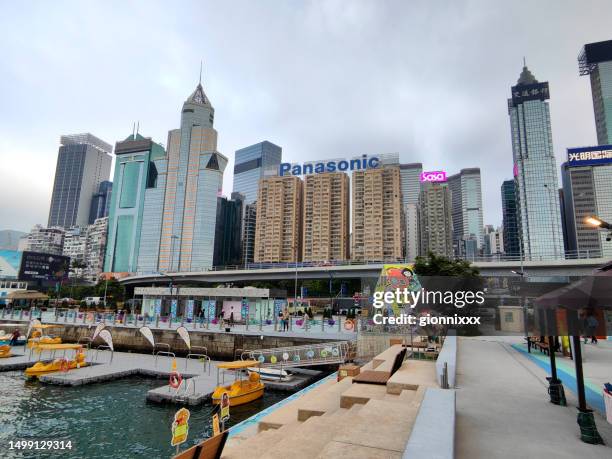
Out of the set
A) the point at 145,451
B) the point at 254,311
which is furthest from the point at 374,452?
the point at 254,311

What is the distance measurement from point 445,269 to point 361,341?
9.92m

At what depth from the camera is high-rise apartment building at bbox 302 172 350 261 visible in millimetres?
140000

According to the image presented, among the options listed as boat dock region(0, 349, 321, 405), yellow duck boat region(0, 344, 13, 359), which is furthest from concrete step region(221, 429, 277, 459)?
yellow duck boat region(0, 344, 13, 359)

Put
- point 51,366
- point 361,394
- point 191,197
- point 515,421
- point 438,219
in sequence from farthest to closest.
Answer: point 438,219 → point 191,197 → point 51,366 → point 361,394 → point 515,421

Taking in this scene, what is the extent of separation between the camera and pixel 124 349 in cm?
3394

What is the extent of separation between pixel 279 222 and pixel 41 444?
133m

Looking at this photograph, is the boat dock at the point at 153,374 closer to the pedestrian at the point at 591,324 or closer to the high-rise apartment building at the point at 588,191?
the pedestrian at the point at 591,324

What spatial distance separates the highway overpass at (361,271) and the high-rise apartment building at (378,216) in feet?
213

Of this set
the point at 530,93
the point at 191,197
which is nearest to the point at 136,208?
the point at 191,197

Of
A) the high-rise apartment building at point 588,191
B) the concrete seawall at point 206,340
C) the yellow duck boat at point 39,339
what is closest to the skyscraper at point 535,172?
the high-rise apartment building at point 588,191

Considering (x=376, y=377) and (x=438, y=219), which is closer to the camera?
(x=376, y=377)

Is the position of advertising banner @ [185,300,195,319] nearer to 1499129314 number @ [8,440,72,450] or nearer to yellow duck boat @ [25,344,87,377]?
yellow duck boat @ [25,344,87,377]

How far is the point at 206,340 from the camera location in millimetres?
30328

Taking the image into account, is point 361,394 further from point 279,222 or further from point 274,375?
point 279,222
